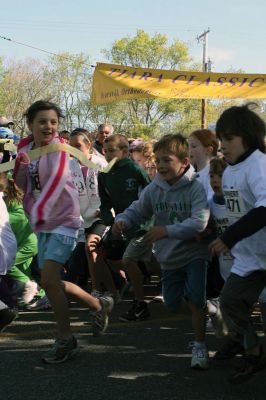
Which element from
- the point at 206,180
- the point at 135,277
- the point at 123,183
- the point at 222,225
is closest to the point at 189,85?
the point at 123,183

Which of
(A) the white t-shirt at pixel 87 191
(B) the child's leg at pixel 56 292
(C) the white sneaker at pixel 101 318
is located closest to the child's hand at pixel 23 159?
(B) the child's leg at pixel 56 292

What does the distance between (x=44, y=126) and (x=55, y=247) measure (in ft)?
2.97

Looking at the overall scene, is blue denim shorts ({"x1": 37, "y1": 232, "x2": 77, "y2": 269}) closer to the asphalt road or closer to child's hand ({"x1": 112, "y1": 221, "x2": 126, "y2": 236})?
child's hand ({"x1": 112, "y1": 221, "x2": 126, "y2": 236})

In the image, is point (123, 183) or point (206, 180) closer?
point (206, 180)

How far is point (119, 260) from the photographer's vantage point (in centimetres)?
632

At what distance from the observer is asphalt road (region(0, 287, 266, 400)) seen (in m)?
3.53

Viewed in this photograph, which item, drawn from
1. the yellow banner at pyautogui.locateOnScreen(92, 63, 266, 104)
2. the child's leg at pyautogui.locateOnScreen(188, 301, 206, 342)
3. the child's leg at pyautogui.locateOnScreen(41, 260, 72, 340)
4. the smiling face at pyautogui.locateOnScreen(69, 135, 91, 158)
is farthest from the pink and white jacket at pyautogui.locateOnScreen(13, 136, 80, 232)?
the yellow banner at pyautogui.locateOnScreen(92, 63, 266, 104)

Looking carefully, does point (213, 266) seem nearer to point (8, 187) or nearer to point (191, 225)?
point (191, 225)

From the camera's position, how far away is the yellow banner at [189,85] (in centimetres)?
1050

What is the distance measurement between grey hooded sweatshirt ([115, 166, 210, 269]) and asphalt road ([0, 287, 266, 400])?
28.8 inches

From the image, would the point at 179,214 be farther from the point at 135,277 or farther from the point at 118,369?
the point at 135,277

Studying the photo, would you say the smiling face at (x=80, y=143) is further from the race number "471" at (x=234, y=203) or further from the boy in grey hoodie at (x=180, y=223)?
the race number "471" at (x=234, y=203)

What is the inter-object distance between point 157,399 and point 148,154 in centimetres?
456

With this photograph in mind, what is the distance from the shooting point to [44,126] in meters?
4.38
